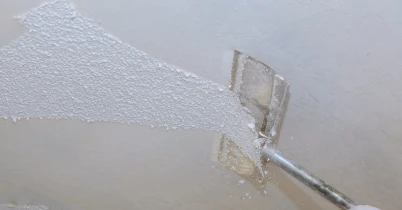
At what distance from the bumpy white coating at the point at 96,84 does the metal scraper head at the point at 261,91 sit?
3cm

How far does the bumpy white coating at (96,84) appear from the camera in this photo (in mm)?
1046

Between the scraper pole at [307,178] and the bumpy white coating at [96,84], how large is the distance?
67 millimetres

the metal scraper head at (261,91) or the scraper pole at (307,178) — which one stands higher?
the metal scraper head at (261,91)

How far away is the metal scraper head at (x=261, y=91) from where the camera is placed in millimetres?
1076

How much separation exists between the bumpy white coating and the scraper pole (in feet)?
0.22

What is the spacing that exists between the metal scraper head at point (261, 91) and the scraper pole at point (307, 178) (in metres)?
0.04

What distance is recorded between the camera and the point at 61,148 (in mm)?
1229

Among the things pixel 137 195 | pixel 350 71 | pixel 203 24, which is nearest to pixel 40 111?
pixel 137 195

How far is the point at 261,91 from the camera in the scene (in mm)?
1109

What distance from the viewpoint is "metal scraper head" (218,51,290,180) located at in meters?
1.08

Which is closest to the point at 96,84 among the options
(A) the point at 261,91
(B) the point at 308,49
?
(A) the point at 261,91

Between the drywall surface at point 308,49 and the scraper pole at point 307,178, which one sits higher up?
the drywall surface at point 308,49

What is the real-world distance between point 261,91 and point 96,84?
1.53ft

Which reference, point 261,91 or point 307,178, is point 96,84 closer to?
point 261,91
